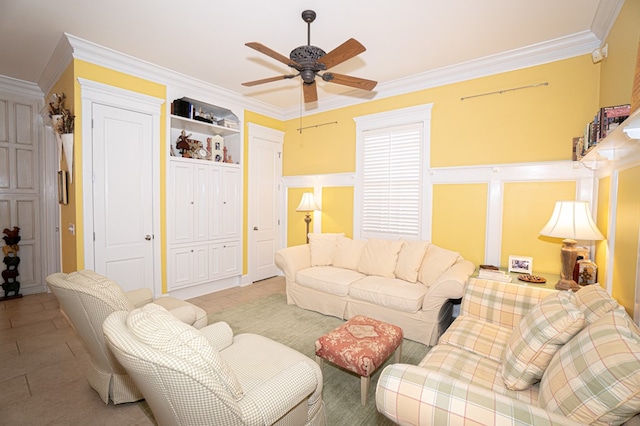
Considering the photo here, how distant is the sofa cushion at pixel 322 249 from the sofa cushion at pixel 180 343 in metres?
3.00

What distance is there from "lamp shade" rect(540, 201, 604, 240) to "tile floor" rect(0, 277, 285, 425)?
3.45 meters

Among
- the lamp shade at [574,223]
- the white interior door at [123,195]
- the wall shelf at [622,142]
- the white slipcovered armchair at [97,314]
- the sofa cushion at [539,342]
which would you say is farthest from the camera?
the white interior door at [123,195]

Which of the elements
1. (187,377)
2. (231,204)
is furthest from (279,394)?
(231,204)

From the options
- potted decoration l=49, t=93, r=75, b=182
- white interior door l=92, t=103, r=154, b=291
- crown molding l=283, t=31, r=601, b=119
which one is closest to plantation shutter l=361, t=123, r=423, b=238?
crown molding l=283, t=31, r=601, b=119

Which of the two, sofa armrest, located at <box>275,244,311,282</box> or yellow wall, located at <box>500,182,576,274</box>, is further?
sofa armrest, located at <box>275,244,311,282</box>

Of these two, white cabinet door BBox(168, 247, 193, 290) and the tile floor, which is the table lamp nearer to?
the tile floor

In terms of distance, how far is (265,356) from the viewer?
5.87 ft

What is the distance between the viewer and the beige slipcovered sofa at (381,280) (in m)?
2.95

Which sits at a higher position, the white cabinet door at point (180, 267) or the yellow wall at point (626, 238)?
the yellow wall at point (626, 238)

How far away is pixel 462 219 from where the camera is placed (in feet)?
12.1

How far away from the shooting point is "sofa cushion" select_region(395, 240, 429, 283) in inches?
135

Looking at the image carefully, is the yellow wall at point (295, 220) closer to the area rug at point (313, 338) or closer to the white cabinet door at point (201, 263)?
the area rug at point (313, 338)

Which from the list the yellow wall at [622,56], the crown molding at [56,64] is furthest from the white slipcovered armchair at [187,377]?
the crown molding at [56,64]

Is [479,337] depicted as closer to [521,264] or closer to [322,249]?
[521,264]
